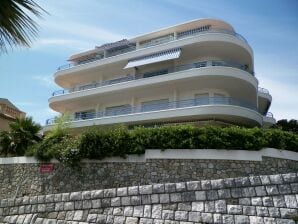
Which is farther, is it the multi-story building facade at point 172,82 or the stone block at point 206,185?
the multi-story building facade at point 172,82

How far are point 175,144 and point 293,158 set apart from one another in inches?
264

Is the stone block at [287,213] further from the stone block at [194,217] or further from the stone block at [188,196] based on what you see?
the stone block at [188,196]

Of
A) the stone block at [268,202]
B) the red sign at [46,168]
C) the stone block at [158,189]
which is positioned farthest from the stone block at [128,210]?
the red sign at [46,168]

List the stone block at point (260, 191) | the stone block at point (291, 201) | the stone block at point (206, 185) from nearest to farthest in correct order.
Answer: the stone block at point (291, 201) → the stone block at point (260, 191) → the stone block at point (206, 185)

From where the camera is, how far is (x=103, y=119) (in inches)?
1158

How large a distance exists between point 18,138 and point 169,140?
A: 12226 millimetres

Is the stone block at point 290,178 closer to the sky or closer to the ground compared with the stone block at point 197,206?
closer to the sky

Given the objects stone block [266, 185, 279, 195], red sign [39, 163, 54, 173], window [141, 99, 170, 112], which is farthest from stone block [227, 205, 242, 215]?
window [141, 99, 170, 112]

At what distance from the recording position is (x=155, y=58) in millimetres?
29234

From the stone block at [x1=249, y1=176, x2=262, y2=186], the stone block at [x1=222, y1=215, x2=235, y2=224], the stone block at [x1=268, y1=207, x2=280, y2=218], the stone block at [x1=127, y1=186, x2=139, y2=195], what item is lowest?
the stone block at [x1=222, y1=215, x2=235, y2=224]

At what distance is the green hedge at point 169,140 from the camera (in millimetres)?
18922

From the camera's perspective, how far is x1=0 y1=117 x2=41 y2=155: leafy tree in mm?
25422

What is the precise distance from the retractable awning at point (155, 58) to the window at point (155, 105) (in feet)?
10.8

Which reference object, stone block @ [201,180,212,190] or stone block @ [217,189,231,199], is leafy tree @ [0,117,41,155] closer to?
stone block @ [201,180,212,190]
